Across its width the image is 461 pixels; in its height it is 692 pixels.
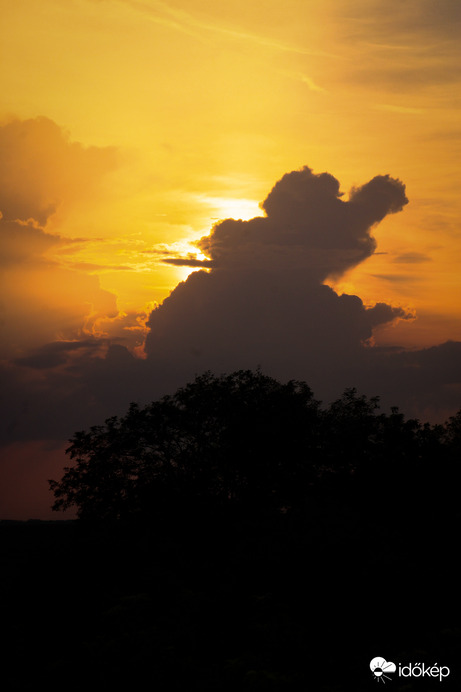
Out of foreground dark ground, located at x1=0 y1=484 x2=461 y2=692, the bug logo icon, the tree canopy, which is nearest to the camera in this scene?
the bug logo icon

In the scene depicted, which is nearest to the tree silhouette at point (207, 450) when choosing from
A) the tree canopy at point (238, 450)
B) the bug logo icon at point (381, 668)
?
the tree canopy at point (238, 450)

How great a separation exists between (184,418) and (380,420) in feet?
48.9

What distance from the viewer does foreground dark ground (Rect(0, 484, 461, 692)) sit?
14.0 m

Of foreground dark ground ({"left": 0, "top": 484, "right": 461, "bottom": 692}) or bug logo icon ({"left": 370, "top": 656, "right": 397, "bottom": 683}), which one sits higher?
foreground dark ground ({"left": 0, "top": 484, "right": 461, "bottom": 692})

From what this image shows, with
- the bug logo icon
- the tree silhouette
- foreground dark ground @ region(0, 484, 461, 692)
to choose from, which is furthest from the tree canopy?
the bug logo icon

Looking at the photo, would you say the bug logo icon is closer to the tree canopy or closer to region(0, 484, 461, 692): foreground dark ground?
region(0, 484, 461, 692): foreground dark ground

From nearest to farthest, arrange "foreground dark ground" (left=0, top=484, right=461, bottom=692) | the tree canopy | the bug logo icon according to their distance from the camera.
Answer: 1. the bug logo icon
2. "foreground dark ground" (left=0, top=484, right=461, bottom=692)
3. the tree canopy

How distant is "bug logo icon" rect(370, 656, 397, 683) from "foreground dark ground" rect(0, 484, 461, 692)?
177 millimetres

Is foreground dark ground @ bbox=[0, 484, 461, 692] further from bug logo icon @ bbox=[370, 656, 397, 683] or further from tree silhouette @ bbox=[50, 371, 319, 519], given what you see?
tree silhouette @ bbox=[50, 371, 319, 519]

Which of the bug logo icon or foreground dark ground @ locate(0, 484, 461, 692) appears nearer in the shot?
the bug logo icon

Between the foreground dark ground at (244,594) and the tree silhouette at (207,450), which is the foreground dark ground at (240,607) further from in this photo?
the tree silhouette at (207,450)

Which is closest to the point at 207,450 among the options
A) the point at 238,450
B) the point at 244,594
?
the point at 238,450

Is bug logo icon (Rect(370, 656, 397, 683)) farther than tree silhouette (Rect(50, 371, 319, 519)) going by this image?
No

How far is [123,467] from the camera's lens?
4503 cm
